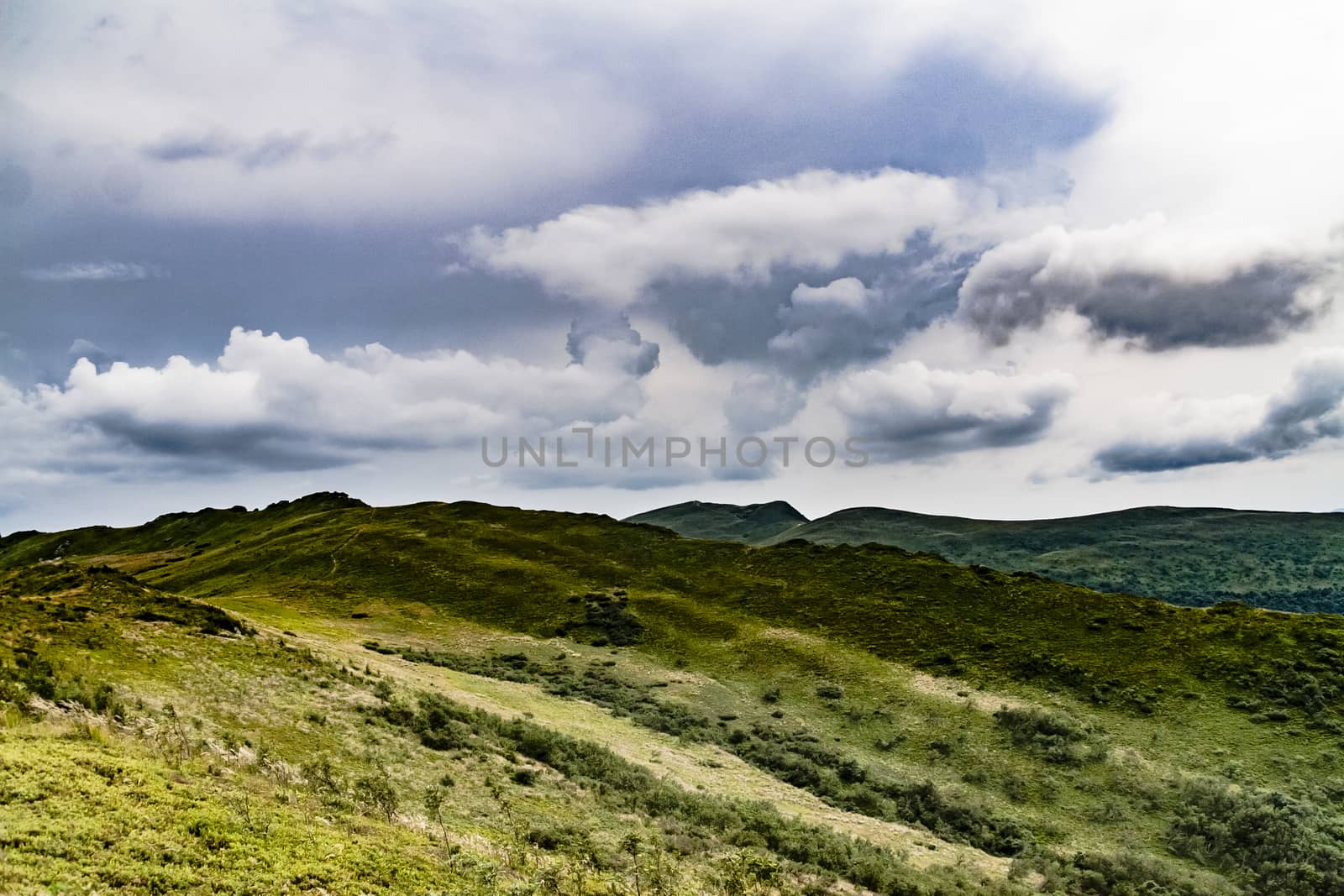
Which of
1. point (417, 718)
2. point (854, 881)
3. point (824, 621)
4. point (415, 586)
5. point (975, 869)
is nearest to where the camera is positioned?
point (854, 881)

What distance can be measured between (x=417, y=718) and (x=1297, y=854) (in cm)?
4457

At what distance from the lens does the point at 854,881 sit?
25.2 m

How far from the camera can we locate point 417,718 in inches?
1267

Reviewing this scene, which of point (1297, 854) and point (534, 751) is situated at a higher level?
Answer: point (534, 751)

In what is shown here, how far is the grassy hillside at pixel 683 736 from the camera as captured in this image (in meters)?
19.3

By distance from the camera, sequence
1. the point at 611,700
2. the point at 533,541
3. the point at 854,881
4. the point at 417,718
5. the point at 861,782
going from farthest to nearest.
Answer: the point at 533,541
the point at 611,700
the point at 861,782
the point at 417,718
the point at 854,881

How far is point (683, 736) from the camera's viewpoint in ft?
153

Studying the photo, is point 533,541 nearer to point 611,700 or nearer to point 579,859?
point 611,700

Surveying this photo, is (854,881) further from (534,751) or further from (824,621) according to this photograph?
(824,621)

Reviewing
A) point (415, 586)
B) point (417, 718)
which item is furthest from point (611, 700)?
point (415, 586)

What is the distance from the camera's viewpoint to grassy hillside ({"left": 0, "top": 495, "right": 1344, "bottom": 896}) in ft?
63.2

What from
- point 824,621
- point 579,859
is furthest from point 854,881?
point 824,621

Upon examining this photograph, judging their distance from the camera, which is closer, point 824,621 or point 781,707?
point 781,707

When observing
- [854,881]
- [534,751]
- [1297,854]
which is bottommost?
[1297,854]
